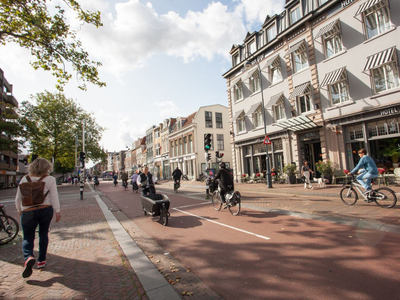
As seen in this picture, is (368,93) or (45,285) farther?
(368,93)

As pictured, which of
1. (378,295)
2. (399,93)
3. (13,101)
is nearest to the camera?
(378,295)

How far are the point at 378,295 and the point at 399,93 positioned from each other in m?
12.6

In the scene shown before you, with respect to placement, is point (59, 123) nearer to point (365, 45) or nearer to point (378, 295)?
point (365, 45)

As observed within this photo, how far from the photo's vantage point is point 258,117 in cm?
2053

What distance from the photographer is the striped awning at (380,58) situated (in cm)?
1153

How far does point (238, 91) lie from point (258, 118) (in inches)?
165

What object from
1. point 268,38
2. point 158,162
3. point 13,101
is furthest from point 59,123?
point 268,38

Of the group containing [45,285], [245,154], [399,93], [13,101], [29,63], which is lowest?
[45,285]

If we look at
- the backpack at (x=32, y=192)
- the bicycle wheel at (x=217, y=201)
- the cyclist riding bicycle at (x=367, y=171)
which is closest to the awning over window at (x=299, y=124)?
the cyclist riding bicycle at (x=367, y=171)

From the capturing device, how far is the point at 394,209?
22.0 ft

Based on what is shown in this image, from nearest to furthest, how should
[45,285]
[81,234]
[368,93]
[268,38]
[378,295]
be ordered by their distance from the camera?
[378,295] → [45,285] → [81,234] → [368,93] → [268,38]

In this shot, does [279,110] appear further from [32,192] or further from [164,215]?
[32,192]

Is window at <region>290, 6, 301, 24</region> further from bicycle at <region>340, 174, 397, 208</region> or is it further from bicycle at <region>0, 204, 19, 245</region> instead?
bicycle at <region>0, 204, 19, 245</region>

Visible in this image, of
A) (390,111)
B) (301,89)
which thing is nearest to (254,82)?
(301,89)
